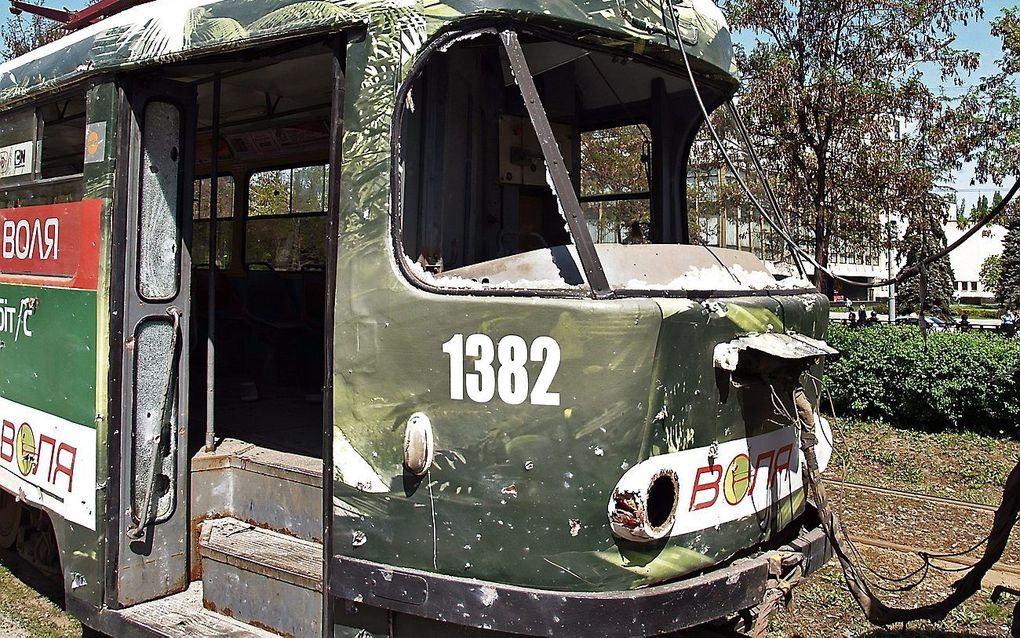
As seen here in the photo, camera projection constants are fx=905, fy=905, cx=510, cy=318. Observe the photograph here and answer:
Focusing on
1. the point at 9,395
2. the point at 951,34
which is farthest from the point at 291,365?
the point at 951,34

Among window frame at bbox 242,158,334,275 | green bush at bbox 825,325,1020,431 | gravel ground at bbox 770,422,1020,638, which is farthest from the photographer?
green bush at bbox 825,325,1020,431

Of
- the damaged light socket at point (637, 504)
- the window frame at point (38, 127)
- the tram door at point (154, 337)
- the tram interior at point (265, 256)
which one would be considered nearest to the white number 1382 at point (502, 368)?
the damaged light socket at point (637, 504)

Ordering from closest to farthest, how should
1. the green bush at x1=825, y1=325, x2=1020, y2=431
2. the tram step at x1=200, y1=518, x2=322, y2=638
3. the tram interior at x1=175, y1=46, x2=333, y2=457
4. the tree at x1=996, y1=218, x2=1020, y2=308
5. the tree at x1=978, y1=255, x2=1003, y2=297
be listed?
the tram step at x1=200, y1=518, x2=322, y2=638 < the tram interior at x1=175, y1=46, x2=333, y2=457 < the green bush at x1=825, y1=325, x2=1020, y2=431 < the tree at x1=996, y1=218, x2=1020, y2=308 < the tree at x1=978, y1=255, x2=1003, y2=297

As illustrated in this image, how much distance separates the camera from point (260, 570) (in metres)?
3.49

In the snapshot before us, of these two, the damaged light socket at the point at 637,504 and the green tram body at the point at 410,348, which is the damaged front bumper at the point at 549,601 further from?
the damaged light socket at the point at 637,504

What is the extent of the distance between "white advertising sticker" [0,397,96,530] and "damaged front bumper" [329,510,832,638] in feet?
4.25

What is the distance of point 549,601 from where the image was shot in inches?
109

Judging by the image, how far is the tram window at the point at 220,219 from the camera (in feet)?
21.4

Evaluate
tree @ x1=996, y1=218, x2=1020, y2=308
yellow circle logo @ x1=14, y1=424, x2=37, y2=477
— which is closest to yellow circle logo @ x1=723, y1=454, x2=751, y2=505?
yellow circle logo @ x1=14, y1=424, x2=37, y2=477

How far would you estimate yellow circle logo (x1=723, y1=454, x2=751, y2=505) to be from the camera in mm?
3096

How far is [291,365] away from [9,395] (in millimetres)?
2274

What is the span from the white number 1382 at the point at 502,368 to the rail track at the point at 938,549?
7.33ft

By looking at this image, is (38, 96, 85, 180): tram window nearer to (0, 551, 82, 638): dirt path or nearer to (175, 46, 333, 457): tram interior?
(175, 46, 333, 457): tram interior

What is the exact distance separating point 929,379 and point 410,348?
7.62m
